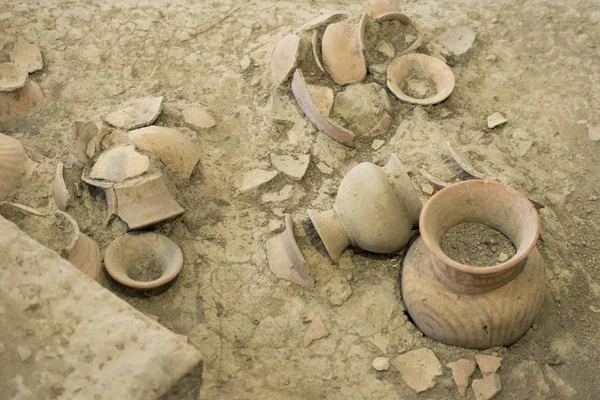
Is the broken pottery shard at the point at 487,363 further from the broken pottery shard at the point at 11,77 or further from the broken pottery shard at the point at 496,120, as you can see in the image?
the broken pottery shard at the point at 11,77

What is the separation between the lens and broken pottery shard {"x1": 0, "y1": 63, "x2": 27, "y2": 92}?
409cm

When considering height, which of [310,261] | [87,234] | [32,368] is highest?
[32,368]

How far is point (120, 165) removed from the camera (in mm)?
3473

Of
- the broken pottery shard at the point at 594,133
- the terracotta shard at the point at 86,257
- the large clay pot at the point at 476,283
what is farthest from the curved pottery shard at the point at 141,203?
the broken pottery shard at the point at 594,133

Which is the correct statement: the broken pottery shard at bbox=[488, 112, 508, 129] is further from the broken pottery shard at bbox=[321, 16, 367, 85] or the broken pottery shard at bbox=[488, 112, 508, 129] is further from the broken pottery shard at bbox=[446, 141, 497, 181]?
the broken pottery shard at bbox=[321, 16, 367, 85]

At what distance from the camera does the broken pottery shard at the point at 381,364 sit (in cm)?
308

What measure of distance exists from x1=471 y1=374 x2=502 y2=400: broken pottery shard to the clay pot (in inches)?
31.1

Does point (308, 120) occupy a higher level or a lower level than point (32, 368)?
lower

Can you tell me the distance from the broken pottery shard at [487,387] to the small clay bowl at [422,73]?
1.81 metres

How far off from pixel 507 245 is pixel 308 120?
1542mm

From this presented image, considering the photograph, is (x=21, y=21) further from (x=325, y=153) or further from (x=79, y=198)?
(x=325, y=153)

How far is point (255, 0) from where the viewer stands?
4949 mm

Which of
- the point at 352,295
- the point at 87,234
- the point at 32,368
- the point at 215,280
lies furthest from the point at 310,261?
the point at 32,368

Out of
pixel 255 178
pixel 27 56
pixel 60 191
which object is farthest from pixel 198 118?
pixel 27 56
